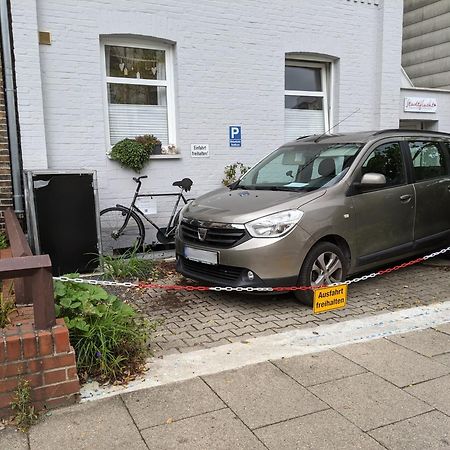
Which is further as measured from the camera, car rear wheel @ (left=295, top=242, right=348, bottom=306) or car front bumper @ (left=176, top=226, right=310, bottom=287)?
car rear wheel @ (left=295, top=242, right=348, bottom=306)

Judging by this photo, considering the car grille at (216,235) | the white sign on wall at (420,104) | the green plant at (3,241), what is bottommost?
the green plant at (3,241)

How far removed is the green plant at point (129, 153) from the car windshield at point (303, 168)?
2.18m

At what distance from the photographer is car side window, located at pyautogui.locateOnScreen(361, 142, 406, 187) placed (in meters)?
5.48

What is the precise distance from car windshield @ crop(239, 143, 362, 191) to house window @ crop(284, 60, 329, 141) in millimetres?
3217

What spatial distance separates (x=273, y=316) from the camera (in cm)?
473

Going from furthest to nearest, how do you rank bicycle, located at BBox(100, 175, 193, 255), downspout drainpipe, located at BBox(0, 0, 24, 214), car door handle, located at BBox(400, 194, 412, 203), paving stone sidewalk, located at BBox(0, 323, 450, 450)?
1. bicycle, located at BBox(100, 175, 193, 255)
2. downspout drainpipe, located at BBox(0, 0, 24, 214)
3. car door handle, located at BBox(400, 194, 412, 203)
4. paving stone sidewalk, located at BBox(0, 323, 450, 450)

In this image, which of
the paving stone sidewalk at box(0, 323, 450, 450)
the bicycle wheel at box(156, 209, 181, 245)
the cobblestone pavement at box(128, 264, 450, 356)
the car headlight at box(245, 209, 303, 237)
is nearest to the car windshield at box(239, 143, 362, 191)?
the car headlight at box(245, 209, 303, 237)

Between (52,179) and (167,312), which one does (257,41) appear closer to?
(52,179)

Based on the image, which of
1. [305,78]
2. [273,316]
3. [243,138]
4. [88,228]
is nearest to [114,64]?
[243,138]

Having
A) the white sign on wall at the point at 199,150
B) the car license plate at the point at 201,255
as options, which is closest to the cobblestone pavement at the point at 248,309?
the car license plate at the point at 201,255

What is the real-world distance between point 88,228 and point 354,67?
625 cm

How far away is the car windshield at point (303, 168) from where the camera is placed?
5293mm

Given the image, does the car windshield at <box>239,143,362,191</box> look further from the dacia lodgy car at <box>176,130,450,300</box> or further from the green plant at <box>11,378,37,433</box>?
the green plant at <box>11,378,37,433</box>

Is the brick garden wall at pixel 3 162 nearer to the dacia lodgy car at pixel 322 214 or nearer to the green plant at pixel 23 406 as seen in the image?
the dacia lodgy car at pixel 322 214
